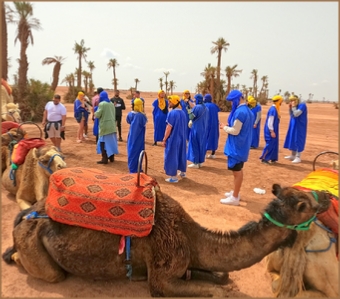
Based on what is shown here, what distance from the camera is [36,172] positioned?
15.3 ft

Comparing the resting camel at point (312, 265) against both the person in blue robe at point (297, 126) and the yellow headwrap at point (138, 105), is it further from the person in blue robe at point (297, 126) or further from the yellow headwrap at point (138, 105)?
the person in blue robe at point (297, 126)

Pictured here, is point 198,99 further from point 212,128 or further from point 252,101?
point 252,101

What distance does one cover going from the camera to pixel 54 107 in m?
8.74

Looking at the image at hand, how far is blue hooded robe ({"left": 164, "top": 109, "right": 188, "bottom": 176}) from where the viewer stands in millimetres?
7059

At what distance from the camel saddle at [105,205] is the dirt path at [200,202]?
740mm

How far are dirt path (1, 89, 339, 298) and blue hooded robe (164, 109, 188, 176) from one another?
A: 47 cm

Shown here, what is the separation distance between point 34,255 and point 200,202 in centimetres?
349

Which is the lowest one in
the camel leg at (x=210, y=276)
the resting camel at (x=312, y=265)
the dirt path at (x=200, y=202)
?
the dirt path at (x=200, y=202)

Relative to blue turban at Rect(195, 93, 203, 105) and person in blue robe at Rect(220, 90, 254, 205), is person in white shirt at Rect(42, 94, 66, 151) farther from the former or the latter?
person in blue robe at Rect(220, 90, 254, 205)

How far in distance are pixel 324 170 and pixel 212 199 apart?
277 centimetres

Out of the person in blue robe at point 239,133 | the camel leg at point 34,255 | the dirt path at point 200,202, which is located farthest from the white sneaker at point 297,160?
the camel leg at point 34,255

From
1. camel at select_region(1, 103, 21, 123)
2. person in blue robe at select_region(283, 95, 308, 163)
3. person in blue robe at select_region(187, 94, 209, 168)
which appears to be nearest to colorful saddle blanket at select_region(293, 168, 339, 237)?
person in blue robe at select_region(187, 94, 209, 168)

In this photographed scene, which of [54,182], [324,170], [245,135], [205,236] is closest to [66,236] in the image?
[54,182]

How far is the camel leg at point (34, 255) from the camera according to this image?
Result: 3160 millimetres
